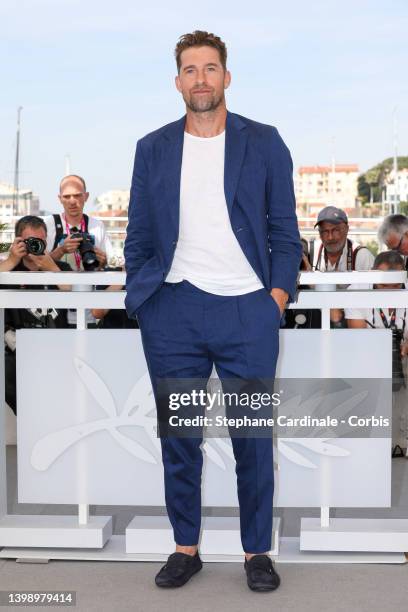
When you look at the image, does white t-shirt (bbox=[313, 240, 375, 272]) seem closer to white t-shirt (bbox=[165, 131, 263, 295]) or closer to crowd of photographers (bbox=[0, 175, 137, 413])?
crowd of photographers (bbox=[0, 175, 137, 413])

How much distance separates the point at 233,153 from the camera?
3.62 meters

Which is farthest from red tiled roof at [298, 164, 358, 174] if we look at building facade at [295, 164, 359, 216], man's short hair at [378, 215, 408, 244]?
man's short hair at [378, 215, 408, 244]

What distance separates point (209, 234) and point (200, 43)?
2.12 feet

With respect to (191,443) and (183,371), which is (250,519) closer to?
(191,443)

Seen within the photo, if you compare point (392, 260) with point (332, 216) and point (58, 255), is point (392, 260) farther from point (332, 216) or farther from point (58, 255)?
point (58, 255)

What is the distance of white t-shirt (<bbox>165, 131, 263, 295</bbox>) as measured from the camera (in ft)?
11.9

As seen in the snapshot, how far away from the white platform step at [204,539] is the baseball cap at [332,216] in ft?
10.3

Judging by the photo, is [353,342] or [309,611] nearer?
[309,611]

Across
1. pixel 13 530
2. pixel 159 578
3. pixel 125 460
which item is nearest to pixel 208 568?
pixel 159 578

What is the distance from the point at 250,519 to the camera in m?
3.79

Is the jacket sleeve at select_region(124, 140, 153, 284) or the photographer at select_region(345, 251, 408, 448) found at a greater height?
the jacket sleeve at select_region(124, 140, 153, 284)

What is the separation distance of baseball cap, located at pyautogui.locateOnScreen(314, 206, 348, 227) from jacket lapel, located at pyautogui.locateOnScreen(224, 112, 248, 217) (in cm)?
327

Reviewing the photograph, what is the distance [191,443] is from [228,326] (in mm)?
468

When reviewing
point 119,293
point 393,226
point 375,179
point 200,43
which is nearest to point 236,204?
point 200,43
